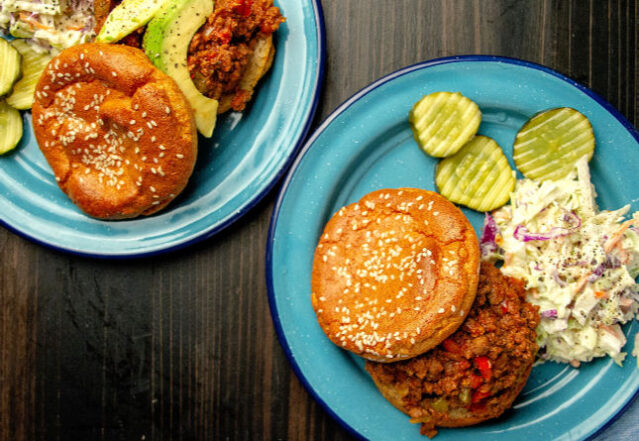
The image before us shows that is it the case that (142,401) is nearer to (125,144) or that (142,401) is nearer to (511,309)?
(125,144)

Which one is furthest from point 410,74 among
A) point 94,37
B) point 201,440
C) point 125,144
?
point 201,440

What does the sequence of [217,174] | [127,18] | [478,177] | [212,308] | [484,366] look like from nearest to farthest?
[484,366]
[127,18]
[478,177]
[217,174]
[212,308]

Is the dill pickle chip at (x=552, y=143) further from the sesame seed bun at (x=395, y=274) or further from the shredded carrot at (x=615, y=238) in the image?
the sesame seed bun at (x=395, y=274)

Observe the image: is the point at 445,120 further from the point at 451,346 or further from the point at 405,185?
the point at 451,346

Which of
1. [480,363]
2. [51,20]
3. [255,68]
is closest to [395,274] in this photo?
[480,363]

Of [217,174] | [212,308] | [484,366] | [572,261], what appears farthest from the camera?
[212,308]

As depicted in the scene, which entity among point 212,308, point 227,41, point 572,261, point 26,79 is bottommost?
point 212,308

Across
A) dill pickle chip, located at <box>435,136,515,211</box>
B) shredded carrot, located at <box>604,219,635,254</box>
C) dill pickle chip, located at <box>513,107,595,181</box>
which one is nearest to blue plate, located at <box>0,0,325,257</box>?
dill pickle chip, located at <box>435,136,515,211</box>
